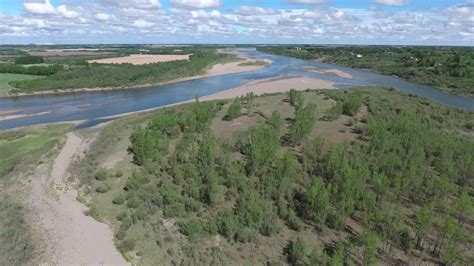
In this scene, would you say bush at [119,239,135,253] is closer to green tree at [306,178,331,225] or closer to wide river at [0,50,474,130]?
green tree at [306,178,331,225]

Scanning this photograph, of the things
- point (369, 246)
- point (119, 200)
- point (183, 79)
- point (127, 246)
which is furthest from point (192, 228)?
point (183, 79)

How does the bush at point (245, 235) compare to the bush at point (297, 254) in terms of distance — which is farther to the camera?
the bush at point (245, 235)

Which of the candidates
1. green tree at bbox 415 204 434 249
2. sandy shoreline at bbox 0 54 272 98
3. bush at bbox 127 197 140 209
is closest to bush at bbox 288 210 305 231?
green tree at bbox 415 204 434 249

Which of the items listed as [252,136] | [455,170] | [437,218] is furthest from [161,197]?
[455,170]

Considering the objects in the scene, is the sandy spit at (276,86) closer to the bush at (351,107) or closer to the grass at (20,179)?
the bush at (351,107)

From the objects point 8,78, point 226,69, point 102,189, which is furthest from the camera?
point 226,69

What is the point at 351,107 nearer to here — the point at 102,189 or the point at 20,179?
the point at 102,189

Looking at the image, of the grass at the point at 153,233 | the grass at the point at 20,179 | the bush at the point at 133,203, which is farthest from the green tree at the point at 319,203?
the grass at the point at 20,179
